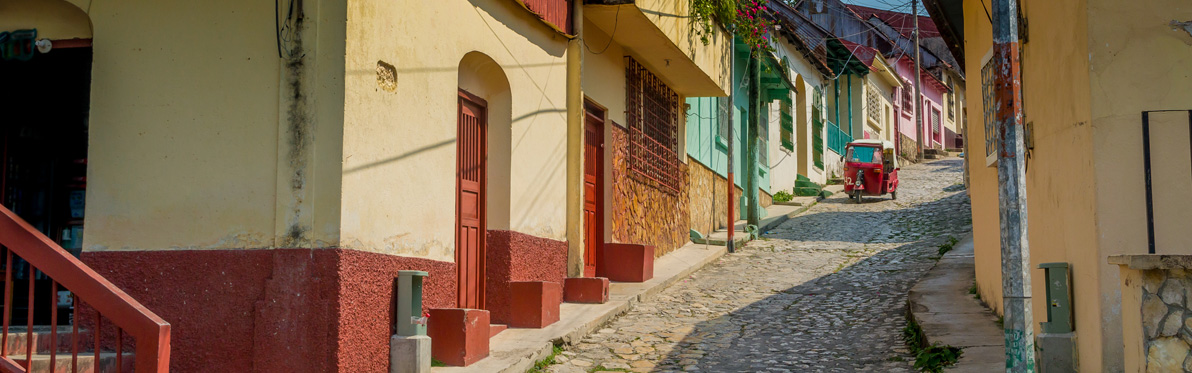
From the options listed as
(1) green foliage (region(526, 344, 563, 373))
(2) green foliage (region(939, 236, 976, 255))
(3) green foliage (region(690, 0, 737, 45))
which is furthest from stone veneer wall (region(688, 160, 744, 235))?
(1) green foliage (region(526, 344, 563, 373))

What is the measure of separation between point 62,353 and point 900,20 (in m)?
40.0

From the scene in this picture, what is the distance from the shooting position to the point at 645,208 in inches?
534

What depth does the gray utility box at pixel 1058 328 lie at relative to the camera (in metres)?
6.52

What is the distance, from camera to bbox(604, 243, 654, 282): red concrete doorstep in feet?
39.2

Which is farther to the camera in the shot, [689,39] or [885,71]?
[885,71]

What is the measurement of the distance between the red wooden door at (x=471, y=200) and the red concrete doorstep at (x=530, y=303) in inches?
11.8

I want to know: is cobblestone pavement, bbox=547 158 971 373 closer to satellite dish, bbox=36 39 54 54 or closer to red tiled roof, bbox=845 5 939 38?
satellite dish, bbox=36 39 54 54

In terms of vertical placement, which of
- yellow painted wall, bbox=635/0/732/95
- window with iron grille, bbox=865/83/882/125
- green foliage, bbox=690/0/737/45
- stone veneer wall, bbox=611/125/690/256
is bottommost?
stone veneer wall, bbox=611/125/690/256

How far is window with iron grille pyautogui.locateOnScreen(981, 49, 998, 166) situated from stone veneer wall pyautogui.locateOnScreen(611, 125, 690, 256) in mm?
4687

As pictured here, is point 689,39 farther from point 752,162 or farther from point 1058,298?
point 1058,298

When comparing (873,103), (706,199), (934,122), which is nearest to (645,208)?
(706,199)

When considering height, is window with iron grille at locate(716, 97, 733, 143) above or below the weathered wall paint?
above

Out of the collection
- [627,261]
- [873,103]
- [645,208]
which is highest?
[873,103]

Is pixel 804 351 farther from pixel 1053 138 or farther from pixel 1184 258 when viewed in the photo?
pixel 1184 258
